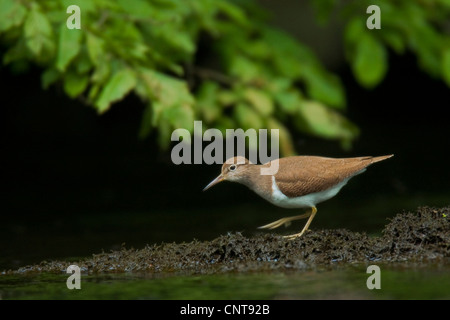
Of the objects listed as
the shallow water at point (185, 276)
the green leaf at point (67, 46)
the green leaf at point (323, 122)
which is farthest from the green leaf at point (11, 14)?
the green leaf at point (323, 122)

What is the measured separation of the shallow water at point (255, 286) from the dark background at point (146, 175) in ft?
4.40

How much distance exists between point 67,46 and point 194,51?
8.96ft

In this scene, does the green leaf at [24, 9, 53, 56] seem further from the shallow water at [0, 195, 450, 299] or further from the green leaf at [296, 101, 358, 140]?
the green leaf at [296, 101, 358, 140]

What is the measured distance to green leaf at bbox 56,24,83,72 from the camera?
24.7 ft

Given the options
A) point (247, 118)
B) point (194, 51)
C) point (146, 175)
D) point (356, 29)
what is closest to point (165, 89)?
point (247, 118)

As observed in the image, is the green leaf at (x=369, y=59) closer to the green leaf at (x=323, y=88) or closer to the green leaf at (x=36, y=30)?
the green leaf at (x=323, y=88)

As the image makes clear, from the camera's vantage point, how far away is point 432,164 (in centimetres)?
1204

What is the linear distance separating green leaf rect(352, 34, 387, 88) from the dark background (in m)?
1.54

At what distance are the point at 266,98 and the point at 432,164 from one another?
3799mm

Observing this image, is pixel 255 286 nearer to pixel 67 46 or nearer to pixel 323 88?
pixel 67 46

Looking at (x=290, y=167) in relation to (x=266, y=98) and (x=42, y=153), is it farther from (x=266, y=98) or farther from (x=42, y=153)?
(x=42, y=153)

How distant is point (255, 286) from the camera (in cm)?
565

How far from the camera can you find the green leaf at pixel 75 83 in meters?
8.09

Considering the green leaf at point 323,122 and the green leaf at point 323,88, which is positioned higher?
the green leaf at point 323,88
